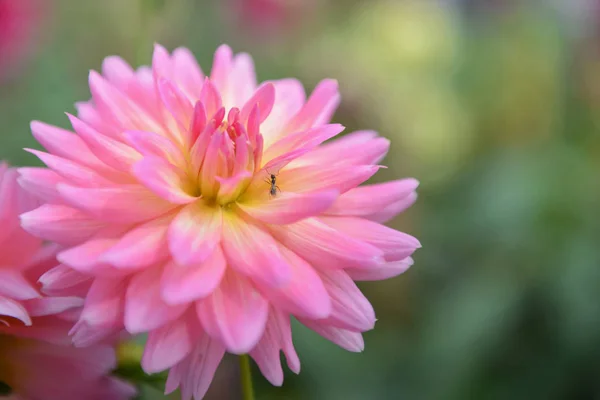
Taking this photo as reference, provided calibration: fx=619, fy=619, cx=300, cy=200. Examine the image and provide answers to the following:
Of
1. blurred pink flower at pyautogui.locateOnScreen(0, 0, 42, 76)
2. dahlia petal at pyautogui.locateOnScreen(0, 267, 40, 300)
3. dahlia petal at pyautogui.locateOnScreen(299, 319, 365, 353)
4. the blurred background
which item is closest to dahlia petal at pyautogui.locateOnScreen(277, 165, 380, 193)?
dahlia petal at pyautogui.locateOnScreen(299, 319, 365, 353)

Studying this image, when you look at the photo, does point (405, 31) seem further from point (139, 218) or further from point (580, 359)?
point (139, 218)

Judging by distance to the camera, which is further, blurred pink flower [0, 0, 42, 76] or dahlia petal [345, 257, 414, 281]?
blurred pink flower [0, 0, 42, 76]

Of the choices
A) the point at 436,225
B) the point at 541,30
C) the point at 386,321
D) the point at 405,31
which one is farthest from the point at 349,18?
the point at 386,321

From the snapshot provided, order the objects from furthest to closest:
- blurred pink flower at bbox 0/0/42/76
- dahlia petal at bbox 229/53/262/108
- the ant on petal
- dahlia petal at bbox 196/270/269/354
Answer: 1. blurred pink flower at bbox 0/0/42/76
2. dahlia petal at bbox 229/53/262/108
3. the ant on petal
4. dahlia petal at bbox 196/270/269/354

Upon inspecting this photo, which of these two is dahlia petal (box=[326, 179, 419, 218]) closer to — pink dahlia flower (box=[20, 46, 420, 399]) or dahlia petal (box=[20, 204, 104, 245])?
pink dahlia flower (box=[20, 46, 420, 399])

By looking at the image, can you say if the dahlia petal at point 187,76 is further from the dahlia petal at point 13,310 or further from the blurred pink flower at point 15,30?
the blurred pink flower at point 15,30

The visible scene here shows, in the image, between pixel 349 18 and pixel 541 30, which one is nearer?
pixel 541 30

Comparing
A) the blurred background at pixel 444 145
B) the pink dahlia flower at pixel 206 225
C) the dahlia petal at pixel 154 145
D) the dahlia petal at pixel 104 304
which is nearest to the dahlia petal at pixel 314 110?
the pink dahlia flower at pixel 206 225
